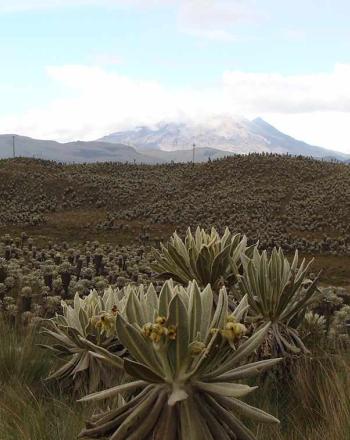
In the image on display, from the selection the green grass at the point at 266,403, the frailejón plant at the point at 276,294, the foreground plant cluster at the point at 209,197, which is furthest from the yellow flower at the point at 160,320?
the foreground plant cluster at the point at 209,197

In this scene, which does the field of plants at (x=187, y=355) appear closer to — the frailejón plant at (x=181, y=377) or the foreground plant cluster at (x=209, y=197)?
the frailejón plant at (x=181, y=377)

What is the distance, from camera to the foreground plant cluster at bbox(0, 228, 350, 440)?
2.73m

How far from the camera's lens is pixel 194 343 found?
2.69 m

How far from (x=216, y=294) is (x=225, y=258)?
0.33 meters

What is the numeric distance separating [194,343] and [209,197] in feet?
101

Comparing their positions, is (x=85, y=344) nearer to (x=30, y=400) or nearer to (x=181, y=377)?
(x=30, y=400)

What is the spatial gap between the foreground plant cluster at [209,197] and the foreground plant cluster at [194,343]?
63.1 feet

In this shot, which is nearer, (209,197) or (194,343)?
(194,343)

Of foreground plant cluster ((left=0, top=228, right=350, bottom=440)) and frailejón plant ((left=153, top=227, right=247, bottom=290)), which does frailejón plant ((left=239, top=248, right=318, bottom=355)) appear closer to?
foreground plant cluster ((left=0, top=228, right=350, bottom=440))

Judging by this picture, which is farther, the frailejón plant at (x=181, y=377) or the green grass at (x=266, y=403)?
the green grass at (x=266, y=403)

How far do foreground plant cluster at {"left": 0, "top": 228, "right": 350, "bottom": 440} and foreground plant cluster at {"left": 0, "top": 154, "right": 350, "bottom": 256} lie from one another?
19224 millimetres

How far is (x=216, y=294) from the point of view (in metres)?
4.79

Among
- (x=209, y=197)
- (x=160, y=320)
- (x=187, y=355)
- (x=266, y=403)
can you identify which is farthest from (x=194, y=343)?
(x=209, y=197)

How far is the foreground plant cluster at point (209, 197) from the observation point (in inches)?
1067
